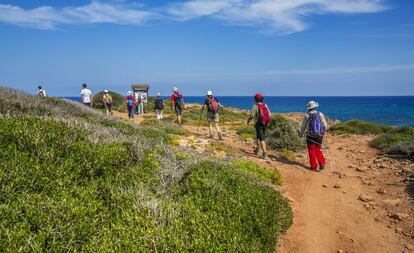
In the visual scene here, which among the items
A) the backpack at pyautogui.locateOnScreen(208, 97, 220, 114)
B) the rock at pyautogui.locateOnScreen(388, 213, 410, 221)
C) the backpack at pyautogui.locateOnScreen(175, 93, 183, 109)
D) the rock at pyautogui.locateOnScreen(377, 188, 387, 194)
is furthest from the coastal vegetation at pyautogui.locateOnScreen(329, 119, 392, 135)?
the rock at pyautogui.locateOnScreen(388, 213, 410, 221)

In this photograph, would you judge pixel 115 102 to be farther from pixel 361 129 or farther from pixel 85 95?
pixel 361 129

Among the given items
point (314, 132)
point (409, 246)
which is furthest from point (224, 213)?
point (314, 132)

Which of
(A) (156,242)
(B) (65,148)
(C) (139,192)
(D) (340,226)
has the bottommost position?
(D) (340,226)

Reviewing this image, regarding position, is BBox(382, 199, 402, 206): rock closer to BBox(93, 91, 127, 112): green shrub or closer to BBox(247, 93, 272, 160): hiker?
BBox(247, 93, 272, 160): hiker

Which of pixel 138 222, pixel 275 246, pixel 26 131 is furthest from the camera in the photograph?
pixel 26 131

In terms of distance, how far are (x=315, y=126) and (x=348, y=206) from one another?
10.9ft

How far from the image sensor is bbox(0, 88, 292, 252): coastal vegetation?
4.29 meters

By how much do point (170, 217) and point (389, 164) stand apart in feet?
32.0

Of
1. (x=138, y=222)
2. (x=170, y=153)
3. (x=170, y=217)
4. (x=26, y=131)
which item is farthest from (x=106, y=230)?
(x=170, y=153)

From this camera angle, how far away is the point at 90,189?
528cm

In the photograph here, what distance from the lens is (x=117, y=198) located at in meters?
5.24

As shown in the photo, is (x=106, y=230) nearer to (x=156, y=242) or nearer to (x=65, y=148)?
(x=156, y=242)

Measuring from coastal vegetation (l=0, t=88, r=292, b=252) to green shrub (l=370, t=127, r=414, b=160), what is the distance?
786 centimetres

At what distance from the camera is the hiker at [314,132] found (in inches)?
432
